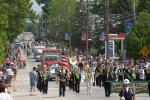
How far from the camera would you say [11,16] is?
73312 mm

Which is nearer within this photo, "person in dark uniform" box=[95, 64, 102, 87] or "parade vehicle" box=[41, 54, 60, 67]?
"person in dark uniform" box=[95, 64, 102, 87]

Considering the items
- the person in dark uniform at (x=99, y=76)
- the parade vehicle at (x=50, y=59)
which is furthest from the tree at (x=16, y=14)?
the person in dark uniform at (x=99, y=76)

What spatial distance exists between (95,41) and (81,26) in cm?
689

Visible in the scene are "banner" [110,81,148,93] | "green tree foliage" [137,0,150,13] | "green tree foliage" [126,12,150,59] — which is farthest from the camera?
"green tree foliage" [137,0,150,13]

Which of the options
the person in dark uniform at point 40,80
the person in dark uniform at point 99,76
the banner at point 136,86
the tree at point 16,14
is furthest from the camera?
the tree at point 16,14

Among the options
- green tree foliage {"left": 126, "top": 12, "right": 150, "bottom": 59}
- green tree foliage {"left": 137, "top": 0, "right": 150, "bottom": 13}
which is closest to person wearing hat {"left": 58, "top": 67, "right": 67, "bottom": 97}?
green tree foliage {"left": 126, "top": 12, "right": 150, "bottom": 59}

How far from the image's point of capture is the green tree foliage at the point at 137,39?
61263 mm

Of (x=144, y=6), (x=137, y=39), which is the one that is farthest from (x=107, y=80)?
(x=144, y=6)

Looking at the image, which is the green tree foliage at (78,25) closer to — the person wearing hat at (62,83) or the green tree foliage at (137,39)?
the green tree foliage at (137,39)

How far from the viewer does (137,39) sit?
6156 cm

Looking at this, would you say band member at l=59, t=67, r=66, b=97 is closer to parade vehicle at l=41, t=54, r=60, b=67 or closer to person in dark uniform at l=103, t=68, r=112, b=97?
person in dark uniform at l=103, t=68, r=112, b=97

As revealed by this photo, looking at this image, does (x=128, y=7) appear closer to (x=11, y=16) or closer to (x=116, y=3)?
(x=116, y=3)

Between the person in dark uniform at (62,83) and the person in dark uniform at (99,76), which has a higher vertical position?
the person in dark uniform at (62,83)

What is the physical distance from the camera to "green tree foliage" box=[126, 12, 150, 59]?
201 ft
